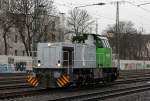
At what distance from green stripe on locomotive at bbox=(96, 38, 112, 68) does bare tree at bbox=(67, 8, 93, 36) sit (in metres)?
54.6

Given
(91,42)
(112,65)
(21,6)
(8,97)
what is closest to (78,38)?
(91,42)

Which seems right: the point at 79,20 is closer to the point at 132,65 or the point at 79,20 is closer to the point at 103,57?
the point at 132,65

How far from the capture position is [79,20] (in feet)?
267

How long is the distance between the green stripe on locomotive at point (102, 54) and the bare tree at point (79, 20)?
5456cm

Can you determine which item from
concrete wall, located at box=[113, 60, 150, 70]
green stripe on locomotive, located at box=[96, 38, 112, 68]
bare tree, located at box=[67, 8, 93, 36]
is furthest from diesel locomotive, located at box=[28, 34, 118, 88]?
bare tree, located at box=[67, 8, 93, 36]

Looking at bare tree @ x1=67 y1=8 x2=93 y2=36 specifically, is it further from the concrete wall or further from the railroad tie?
the railroad tie

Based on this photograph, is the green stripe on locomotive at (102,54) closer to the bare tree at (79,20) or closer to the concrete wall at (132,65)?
the concrete wall at (132,65)

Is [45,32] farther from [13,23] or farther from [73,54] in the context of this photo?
[73,54]

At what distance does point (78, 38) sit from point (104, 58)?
88.5 inches

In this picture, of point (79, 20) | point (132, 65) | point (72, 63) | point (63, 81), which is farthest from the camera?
point (79, 20)

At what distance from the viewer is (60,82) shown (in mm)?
20172

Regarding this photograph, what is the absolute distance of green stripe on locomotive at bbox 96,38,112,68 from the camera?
23295 millimetres

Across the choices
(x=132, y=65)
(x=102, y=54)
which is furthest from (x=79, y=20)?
(x=102, y=54)

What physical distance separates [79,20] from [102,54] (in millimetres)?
58124
